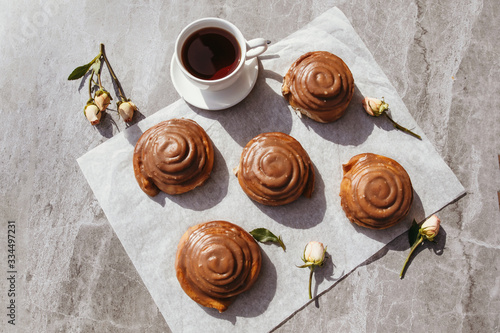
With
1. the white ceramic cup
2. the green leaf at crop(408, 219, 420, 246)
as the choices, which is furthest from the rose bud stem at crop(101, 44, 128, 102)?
the green leaf at crop(408, 219, 420, 246)

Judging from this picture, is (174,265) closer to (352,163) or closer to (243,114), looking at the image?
(243,114)

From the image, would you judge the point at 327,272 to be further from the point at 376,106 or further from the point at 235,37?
the point at 235,37

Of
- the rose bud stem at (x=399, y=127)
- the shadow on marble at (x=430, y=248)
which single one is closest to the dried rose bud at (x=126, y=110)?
the rose bud stem at (x=399, y=127)

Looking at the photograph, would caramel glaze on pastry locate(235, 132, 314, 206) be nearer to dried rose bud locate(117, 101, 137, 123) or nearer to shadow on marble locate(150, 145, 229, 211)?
shadow on marble locate(150, 145, 229, 211)

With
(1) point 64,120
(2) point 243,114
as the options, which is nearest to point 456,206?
(2) point 243,114

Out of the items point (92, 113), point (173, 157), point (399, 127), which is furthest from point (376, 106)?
point (92, 113)

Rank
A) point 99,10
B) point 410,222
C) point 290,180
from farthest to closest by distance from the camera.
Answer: point 99,10 < point 410,222 < point 290,180

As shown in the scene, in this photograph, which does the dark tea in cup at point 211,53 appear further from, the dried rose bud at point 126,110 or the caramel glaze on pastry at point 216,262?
the caramel glaze on pastry at point 216,262
